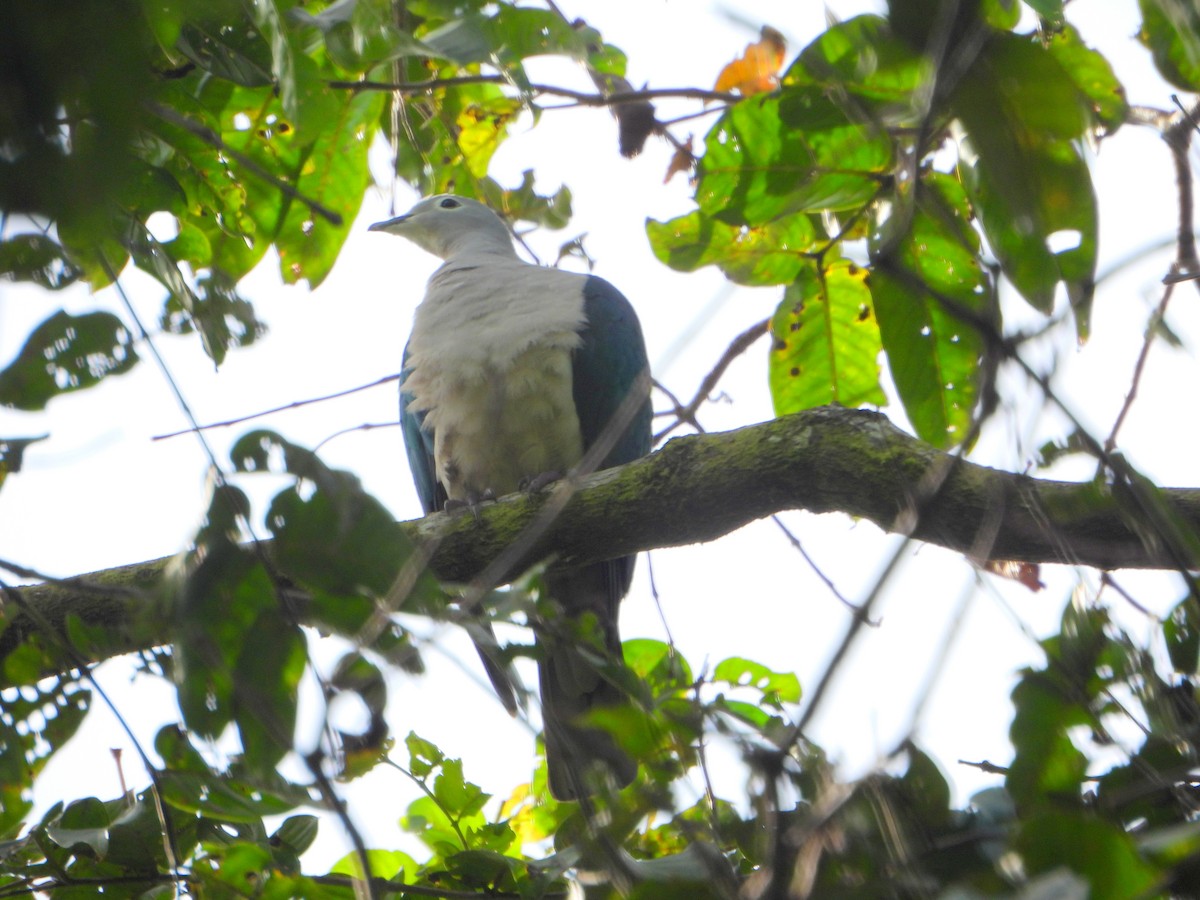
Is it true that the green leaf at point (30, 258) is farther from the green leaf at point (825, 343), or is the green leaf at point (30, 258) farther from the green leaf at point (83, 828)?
the green leaf at point (825, 343)

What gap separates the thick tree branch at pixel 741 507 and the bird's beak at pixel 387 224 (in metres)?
2.65

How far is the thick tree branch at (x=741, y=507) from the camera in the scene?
5.95ft

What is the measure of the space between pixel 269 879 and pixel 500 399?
1900mm

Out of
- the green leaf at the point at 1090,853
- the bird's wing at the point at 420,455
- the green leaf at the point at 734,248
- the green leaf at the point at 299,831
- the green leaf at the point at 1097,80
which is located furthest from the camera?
the bird's wing at the point at 420,455

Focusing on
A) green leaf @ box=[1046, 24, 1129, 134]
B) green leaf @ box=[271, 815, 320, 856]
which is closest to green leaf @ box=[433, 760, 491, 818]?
green leaf @ box=[271, 815, 320, 856]

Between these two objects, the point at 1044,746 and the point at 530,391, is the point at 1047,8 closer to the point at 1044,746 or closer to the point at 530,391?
the point at 1044,746

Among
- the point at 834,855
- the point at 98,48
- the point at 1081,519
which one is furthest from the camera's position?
the point at 1081,519

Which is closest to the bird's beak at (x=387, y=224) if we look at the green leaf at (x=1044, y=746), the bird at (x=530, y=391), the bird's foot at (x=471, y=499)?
Result: the bird at (x=530, y=391)

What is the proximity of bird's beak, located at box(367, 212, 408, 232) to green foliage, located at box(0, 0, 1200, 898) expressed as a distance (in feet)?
7.72

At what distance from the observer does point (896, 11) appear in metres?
0.66

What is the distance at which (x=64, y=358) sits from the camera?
3.96 feet

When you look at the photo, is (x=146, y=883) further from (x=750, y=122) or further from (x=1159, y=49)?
(x=1159, y=49)

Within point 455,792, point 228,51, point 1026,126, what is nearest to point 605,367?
point 455,792

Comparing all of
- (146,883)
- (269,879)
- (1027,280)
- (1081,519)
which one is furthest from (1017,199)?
(146,883)
